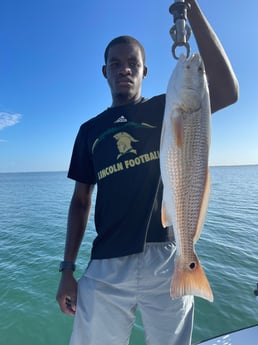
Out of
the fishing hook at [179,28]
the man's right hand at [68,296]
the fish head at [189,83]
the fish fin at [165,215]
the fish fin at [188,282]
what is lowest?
the man's right hand at [68,296]

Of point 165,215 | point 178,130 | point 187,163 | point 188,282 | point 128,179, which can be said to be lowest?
point 188,282

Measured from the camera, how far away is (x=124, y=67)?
257 centimetres

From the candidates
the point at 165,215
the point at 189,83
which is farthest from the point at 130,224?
the point at 189,83

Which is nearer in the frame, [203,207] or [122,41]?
[203,207]

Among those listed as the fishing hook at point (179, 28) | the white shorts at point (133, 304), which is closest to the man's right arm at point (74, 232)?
the white shorts at point (133, 304)

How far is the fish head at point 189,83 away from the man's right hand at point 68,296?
1872 mm

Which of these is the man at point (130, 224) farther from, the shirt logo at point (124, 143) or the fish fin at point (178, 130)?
the fish fin at point (178, 130)

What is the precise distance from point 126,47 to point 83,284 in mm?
2294

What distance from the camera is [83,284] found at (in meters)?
2.40

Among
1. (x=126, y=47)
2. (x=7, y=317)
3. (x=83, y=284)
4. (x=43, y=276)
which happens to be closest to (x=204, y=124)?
(x=126, y=47)

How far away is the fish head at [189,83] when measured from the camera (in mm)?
1803

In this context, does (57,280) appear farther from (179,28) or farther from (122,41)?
(179,28)

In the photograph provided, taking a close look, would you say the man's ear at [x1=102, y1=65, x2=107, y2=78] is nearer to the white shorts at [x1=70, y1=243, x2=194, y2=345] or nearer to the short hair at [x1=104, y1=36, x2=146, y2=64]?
the short hair at [x1=104, y1=36, x2=146, y2=64]

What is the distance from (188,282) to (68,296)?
1.18 metres
